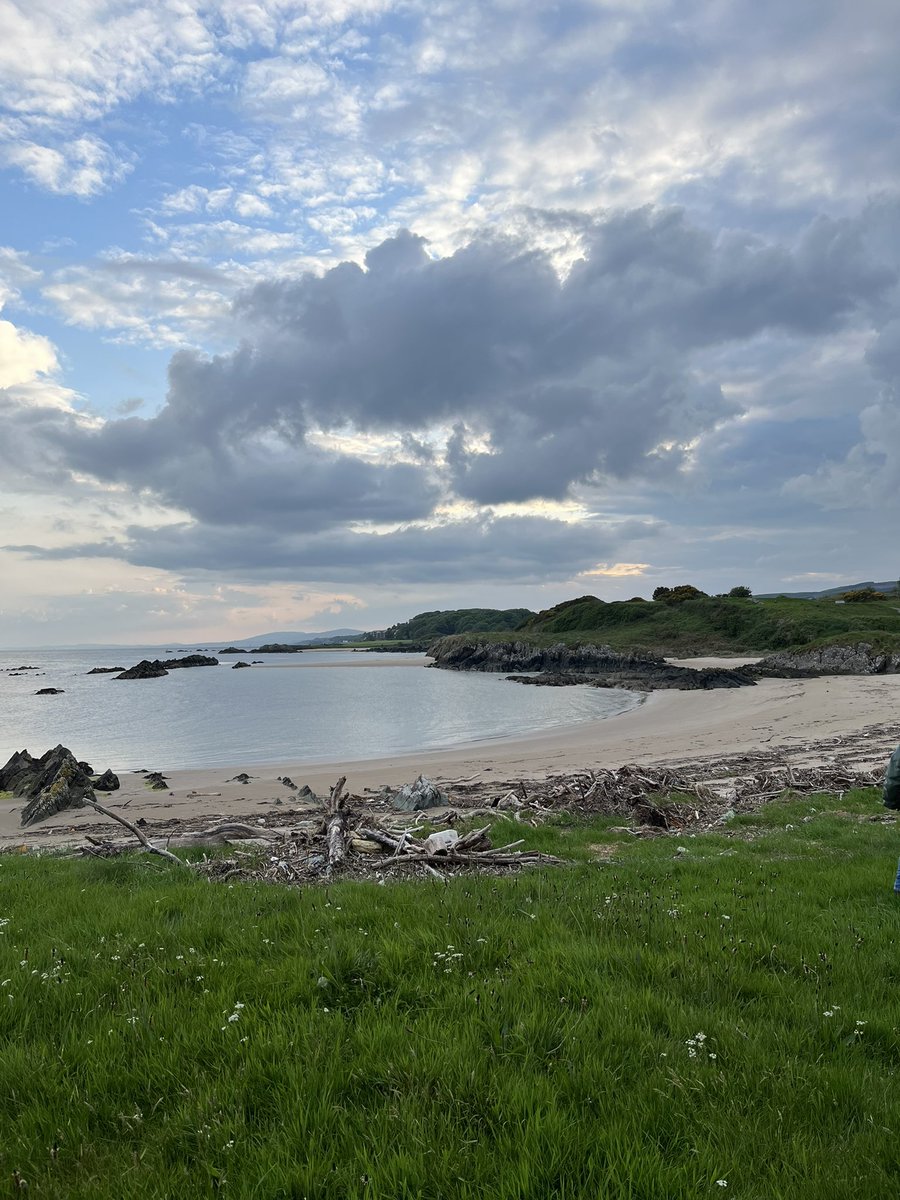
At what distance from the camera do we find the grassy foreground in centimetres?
320

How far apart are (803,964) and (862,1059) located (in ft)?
4.65

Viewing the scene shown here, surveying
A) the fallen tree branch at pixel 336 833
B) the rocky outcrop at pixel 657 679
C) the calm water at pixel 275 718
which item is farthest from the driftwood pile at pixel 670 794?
the rocky outcrop at pixel 657 679

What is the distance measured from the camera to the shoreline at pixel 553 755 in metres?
20.8

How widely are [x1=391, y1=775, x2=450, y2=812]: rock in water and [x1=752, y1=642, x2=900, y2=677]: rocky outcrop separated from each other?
60046 mm

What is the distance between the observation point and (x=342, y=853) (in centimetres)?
1078

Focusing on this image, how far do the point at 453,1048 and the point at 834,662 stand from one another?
3021 inches

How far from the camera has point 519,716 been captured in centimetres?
5075

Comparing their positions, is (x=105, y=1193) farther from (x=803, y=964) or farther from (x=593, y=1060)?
(x=803, y=964)

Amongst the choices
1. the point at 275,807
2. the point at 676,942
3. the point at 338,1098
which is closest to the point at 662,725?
the point at 275,807

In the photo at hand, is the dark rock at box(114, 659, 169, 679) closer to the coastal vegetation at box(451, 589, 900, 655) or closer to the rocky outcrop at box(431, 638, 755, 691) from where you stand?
the rocky outcrop at box(431, 638, 755, 691)

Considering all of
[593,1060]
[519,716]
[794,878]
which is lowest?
[519,716]

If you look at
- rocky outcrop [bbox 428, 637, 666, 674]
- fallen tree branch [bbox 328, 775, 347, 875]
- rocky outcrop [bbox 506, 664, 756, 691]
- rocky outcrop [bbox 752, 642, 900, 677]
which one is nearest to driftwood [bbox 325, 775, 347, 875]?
fallen tree branch [bbox 328, 775, 347, 875]

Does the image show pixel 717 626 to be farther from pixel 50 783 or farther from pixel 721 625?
pixel 50 783

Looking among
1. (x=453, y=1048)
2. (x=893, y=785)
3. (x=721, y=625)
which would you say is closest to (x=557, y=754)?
(x=893, y=785)
